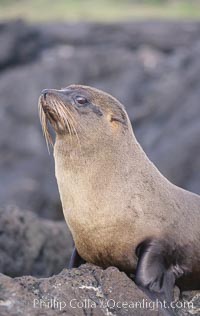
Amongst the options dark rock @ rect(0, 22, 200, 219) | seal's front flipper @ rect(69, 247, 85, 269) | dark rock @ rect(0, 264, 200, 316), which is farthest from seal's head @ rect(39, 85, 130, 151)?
dark rock @ rect(0, 22, 200, 219)

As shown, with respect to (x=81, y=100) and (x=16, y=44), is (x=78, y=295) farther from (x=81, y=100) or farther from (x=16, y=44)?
(x=16, y=44)

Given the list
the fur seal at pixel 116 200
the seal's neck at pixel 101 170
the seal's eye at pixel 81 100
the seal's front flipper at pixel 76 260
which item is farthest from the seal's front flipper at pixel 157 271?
the seal's eye at pixel 81 100

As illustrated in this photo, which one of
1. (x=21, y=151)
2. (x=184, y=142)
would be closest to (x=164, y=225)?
(x=184, y=142)

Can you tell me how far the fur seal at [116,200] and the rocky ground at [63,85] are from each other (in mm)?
346

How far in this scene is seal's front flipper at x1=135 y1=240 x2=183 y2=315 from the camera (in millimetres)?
6344

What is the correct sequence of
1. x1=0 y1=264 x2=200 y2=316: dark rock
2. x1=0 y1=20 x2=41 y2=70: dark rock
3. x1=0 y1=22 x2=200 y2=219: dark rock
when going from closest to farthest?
x1=0 y1=264 x2=200 y2=316: dark rock < x1=0 y1=22 x2=200 y2=219: dark rock < x1=0 y1=20 x2=41 y2=70: dark rock

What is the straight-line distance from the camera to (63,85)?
2000 centimetres

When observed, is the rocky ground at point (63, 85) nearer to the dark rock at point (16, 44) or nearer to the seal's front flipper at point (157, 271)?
the dark rock at point (16, 44)

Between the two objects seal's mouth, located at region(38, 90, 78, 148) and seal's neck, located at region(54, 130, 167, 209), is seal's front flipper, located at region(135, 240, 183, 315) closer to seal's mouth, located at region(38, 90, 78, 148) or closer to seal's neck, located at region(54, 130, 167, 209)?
seal's neck, located at region(54, 130, 167, 209)

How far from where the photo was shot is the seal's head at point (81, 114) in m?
7.06

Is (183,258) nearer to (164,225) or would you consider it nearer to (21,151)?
(164,225)

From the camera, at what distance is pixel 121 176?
698cm

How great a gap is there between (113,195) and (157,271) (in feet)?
2.19

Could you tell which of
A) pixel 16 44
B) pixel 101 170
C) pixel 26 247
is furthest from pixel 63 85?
pixel 101 170
